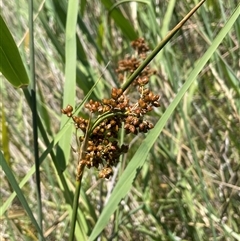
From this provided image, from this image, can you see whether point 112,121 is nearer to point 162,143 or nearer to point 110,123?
point 110,123

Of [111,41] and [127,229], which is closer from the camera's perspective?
[127,229]

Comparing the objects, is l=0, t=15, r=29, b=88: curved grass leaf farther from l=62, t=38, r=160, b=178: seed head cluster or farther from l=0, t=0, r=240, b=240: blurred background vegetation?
l=0, t=0, r=240, b=240: blurred background vegetation

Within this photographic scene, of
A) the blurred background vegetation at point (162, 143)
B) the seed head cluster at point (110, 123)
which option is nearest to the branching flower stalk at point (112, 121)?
the seed head cluster at point (110, 123)

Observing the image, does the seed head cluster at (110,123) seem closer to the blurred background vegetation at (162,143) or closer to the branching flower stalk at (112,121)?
the branching flower stalk at (112,121)

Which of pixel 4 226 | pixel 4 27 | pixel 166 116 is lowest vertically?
pixel 4 226

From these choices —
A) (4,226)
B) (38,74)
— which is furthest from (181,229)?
(38,74)

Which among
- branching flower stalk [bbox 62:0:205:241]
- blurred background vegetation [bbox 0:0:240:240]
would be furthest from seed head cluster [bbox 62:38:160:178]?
blurred background vegetation [bbox 0:0:240:240]

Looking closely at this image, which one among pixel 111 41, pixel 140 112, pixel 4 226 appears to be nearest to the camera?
pixel 140 112

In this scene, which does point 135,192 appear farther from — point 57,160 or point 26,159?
point 57,160
